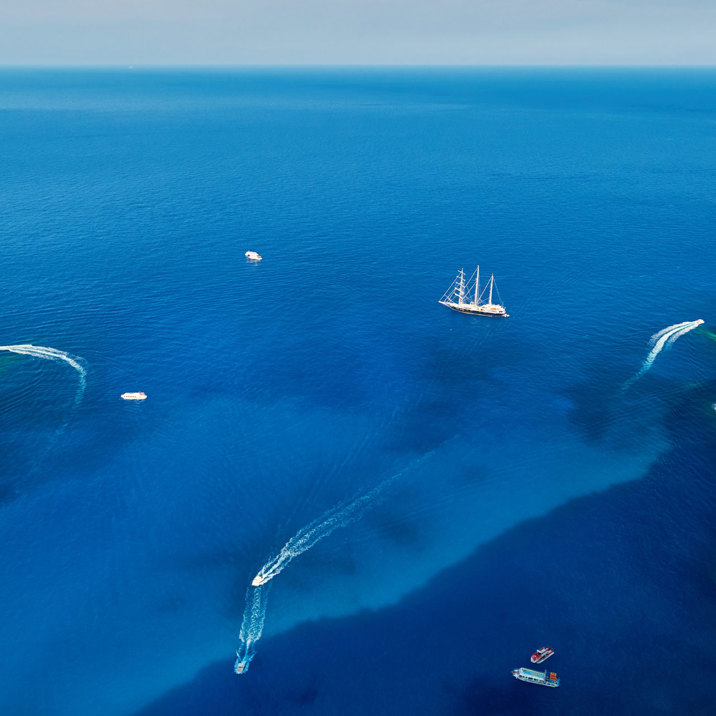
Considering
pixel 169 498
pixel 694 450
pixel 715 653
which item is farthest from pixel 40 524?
pixel 694 450

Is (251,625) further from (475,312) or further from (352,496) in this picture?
(475,312)

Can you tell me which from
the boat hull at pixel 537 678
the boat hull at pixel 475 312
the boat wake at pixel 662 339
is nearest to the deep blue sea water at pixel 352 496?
the boat hull at pixel 537 678

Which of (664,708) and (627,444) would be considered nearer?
(664,708)

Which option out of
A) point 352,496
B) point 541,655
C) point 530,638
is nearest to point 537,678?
point 541,655

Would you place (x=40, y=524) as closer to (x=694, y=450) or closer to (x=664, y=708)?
(x=664, y=708)

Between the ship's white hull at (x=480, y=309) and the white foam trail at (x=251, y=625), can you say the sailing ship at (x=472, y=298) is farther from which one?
the white foam trail at (x=251, y=625)

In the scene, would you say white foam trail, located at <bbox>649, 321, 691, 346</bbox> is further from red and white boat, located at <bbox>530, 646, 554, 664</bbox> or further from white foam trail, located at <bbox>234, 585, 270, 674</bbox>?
white foam trail, located at <bbox>234, 585, 270, 674</bbox>
